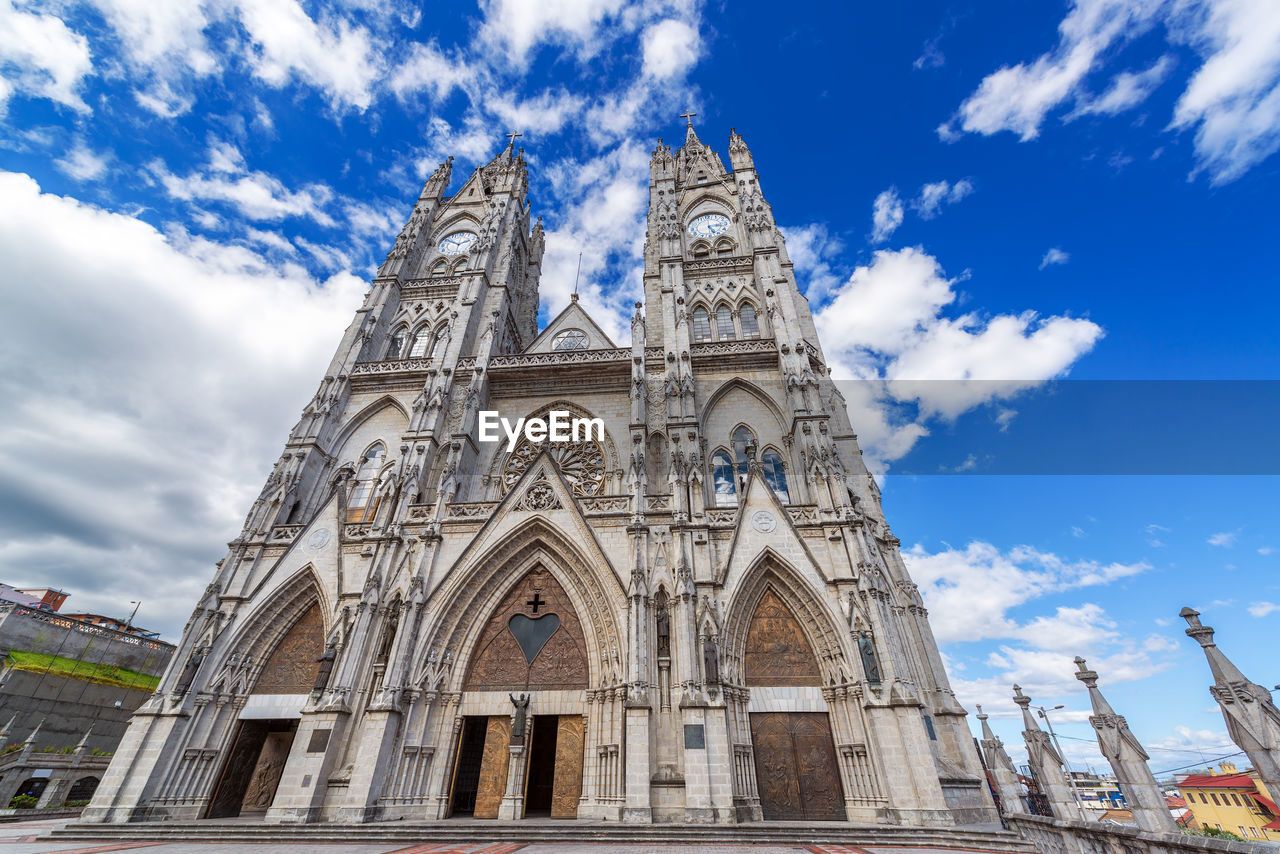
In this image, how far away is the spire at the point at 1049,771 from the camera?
9.32 metres

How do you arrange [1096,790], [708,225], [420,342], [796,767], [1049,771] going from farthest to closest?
1. [1096,790]
2. [708,225]
3. [420,342]
4. [796,767]
5. [1049,771]

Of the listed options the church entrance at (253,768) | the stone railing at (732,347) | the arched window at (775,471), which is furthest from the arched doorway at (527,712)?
the stone railing at (732,347)

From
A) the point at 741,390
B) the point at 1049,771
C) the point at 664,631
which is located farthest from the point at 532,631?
the point at 1049,771

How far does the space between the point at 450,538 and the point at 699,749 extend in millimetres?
8759

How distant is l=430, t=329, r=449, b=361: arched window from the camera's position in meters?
20.8

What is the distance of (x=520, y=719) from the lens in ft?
41.1

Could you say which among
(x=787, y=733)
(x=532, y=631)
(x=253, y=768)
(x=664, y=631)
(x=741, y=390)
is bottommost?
(x=253, y=768)

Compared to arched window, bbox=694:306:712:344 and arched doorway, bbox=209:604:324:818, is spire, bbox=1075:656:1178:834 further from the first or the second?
arched doorway, bbox=209:604:324:818

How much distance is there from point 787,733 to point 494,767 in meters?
7.22

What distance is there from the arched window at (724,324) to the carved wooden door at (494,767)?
52.2 ft

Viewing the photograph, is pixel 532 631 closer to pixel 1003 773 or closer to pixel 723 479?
pixel 723 479

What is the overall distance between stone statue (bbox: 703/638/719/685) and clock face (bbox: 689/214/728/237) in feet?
→ 68.5

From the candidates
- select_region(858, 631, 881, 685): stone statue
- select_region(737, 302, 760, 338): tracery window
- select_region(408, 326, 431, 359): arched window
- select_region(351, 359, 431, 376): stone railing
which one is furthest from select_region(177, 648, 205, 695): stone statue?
select_region(737, 302, 760, 338): tracery window

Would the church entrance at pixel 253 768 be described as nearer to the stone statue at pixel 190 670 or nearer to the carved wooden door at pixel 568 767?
the stone statue at pixel 190 670
